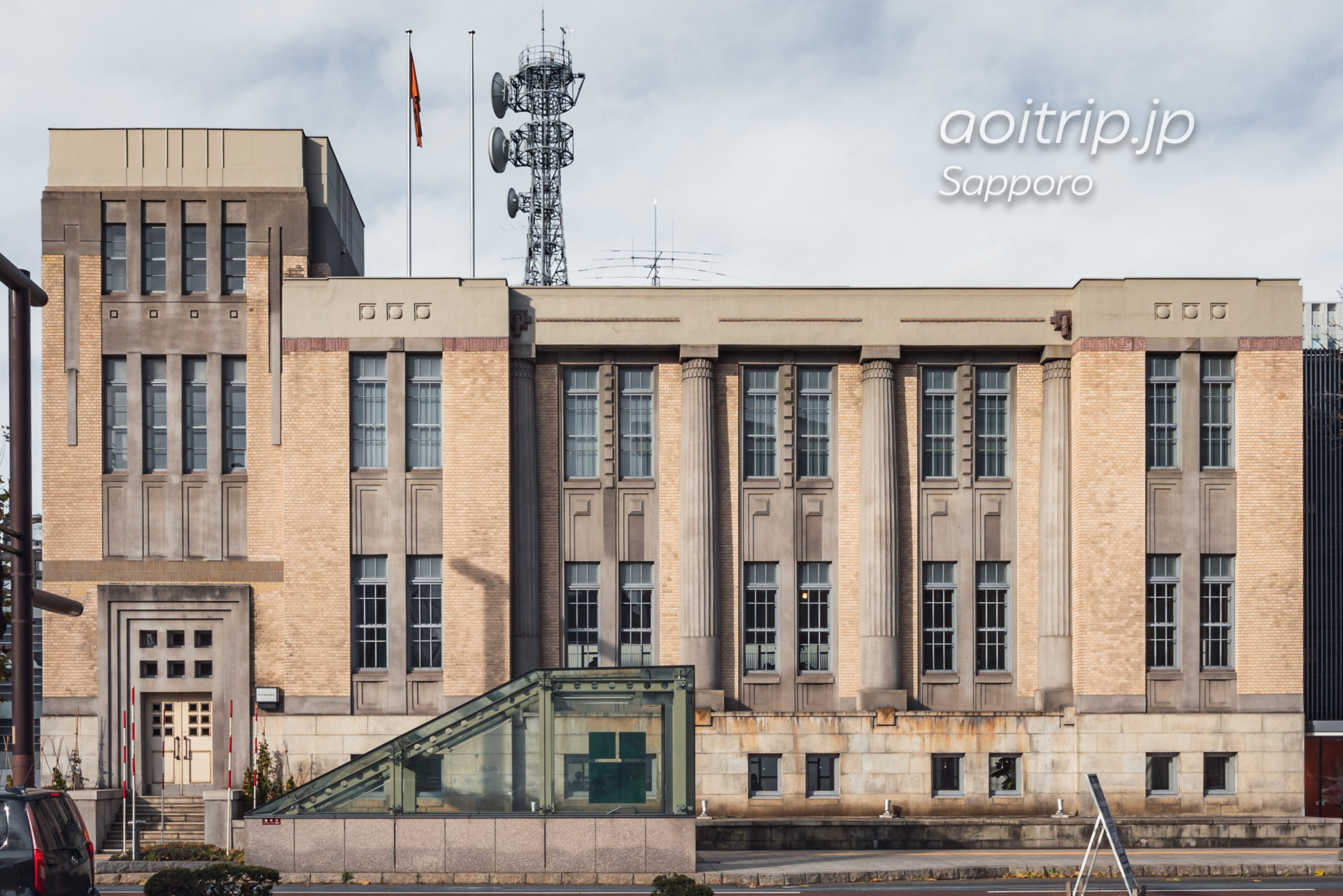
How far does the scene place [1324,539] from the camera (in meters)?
34.5

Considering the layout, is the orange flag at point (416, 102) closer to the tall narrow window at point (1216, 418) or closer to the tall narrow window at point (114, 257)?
the tall narrow window at point (114, 257)

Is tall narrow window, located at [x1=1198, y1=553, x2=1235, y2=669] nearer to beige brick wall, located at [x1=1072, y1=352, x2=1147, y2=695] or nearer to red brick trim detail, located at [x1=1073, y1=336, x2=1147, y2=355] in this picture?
beige brick wall, located at [x1=1072, y1=352, x2=1147, y2=695]

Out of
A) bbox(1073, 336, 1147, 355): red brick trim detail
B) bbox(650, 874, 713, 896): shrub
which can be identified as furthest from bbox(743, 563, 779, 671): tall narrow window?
bbox(650, 874, 713, 896): shrub

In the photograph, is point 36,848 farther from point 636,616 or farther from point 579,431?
point 579,431

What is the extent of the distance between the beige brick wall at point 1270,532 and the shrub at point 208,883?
22.7m

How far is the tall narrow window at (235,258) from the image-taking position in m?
31.0

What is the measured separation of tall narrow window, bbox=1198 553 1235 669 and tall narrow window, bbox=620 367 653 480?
45.1 feet

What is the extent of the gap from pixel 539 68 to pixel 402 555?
39.0m

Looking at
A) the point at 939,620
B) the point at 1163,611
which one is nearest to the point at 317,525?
the point at 939,620

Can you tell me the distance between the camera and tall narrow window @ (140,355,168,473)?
3064 centimetres

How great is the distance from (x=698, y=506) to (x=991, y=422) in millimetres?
7661

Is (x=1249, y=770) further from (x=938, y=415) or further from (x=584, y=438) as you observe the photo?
(x=584, y=438)

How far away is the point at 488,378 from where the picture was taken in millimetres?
29891

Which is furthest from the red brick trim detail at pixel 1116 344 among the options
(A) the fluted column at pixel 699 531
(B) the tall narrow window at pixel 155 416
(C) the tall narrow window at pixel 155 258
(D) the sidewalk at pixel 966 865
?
(C) the tall narrow window at pixel 155 258
